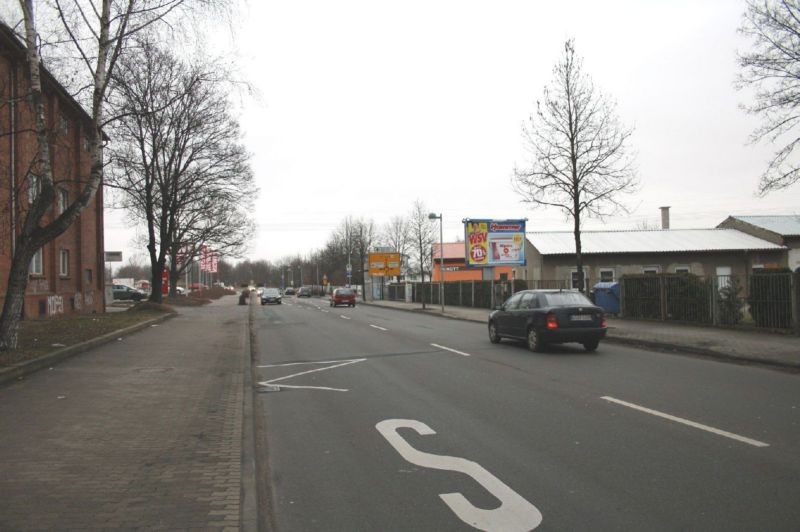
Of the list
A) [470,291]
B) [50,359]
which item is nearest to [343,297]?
[470,291]

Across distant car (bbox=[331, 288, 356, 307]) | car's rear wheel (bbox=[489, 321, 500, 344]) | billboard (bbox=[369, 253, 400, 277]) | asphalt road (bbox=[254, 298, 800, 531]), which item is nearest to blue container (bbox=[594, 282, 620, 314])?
car's rear wheel (bbox=[489, 321, 500, 344])

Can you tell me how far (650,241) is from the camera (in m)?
43.5

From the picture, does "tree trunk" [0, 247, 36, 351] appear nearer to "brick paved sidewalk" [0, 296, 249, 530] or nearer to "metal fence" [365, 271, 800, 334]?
"brick paved sidewalk" [0, 296, 249, 530]

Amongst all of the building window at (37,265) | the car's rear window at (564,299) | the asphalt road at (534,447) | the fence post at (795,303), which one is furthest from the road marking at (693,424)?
the building window at (37,265)

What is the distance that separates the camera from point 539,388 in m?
9.42

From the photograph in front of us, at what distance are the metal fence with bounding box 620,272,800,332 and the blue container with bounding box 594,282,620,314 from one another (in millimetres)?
380

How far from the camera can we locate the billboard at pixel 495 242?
3769cm

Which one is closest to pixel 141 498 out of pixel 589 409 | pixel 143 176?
pixel 589 409

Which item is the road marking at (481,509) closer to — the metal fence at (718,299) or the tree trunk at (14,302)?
the tree trunk at (14,302)

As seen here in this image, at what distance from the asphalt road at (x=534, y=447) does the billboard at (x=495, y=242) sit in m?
25.9

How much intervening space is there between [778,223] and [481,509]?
49396 mm

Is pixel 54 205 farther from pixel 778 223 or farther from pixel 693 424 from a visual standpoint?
pixel 778 223

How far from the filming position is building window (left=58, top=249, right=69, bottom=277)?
2794 centimetres

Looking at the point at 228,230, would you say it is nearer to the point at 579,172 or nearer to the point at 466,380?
the point at 579,172
